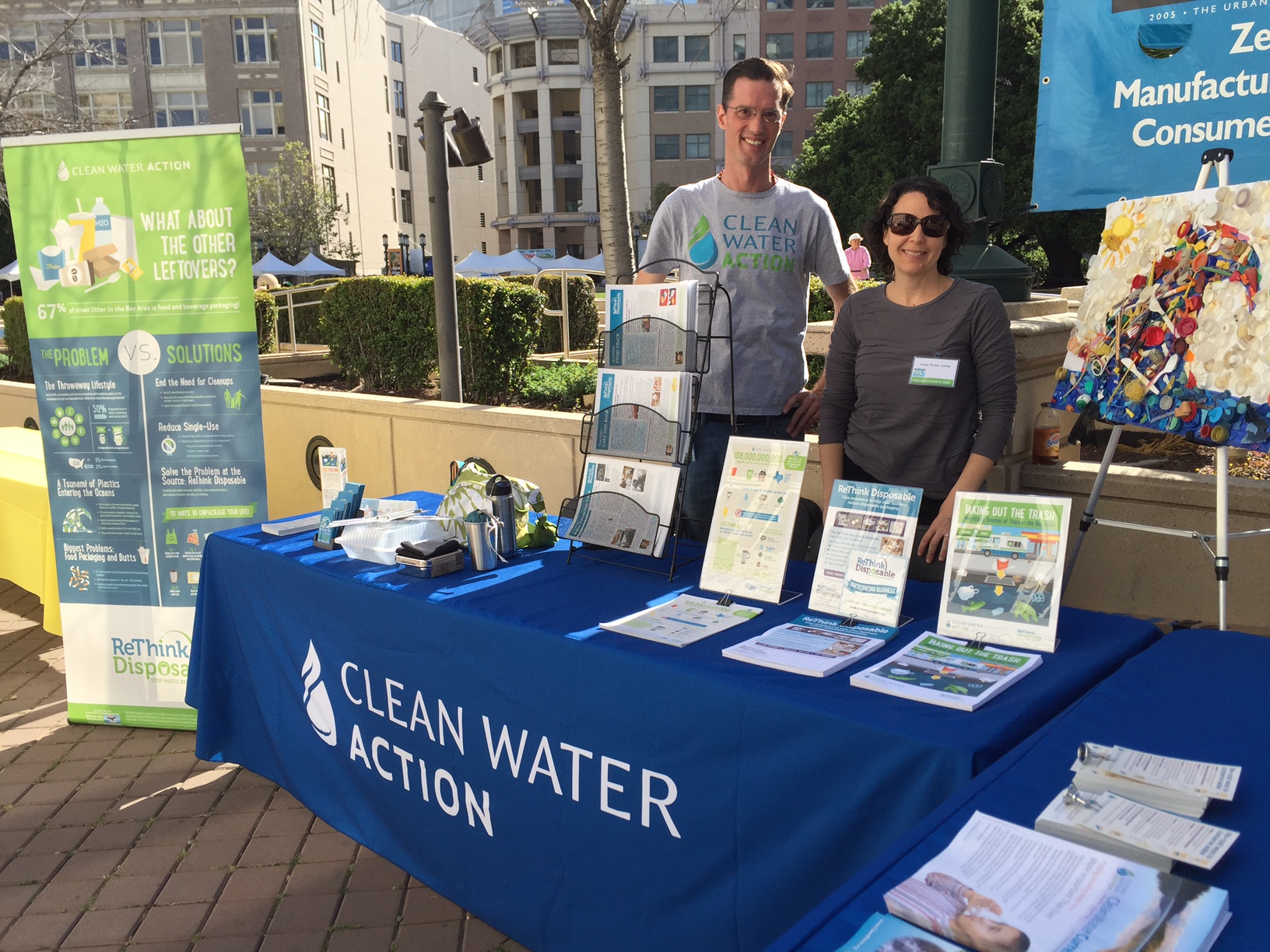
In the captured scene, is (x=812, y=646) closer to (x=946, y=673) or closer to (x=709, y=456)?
(x=946, y=673)

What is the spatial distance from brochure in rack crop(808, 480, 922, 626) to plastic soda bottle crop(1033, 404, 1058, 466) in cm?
167

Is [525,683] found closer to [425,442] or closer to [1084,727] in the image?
[1084,727]

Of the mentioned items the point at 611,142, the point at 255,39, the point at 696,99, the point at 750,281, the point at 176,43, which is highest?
the point at 255,39

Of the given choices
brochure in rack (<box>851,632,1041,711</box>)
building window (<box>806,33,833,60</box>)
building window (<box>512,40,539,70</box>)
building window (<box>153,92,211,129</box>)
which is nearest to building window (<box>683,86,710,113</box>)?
building window (<box>806,33,833,60</box>)

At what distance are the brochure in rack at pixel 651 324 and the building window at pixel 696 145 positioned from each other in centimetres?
5320

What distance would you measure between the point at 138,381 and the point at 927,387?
2828mm

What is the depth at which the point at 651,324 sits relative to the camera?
97.1 inches

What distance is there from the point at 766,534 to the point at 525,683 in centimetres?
63

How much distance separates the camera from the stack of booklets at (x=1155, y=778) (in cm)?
125

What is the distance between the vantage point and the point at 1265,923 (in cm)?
105

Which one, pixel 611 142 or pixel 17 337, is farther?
pixel 17 337

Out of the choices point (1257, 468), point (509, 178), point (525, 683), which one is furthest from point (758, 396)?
point (509, 178)

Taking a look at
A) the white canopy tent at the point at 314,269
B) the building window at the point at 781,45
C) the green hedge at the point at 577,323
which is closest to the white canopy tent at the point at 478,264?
the white canopy tent at the point at 314,269

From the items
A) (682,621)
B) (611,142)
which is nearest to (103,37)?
(611,142)
